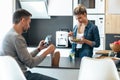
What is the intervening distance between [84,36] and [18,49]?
4.01 ft

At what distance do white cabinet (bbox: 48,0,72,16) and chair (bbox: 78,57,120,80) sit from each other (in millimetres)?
2979

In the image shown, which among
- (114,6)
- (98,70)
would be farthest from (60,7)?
(98,70)

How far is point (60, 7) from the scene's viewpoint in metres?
5.12

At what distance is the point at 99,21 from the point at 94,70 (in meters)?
2.78

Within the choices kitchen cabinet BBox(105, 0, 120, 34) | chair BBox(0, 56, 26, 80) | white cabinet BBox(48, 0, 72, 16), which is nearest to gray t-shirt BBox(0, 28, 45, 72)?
chair BBox(0, 56, 26, 80)

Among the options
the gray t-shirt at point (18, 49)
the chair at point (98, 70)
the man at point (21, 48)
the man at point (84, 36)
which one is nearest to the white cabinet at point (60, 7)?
the man at point (84, 36)

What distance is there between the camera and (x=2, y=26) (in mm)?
5195

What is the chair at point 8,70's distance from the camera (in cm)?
217

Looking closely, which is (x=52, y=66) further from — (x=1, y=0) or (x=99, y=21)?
(x=1, y=0)

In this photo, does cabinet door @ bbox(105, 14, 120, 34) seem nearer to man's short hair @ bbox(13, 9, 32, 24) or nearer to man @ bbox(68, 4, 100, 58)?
man @ bbox(68, 4, 100, 58)

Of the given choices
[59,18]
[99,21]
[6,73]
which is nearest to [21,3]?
[59,18]

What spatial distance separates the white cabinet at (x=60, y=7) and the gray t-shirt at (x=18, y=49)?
259 centimetres

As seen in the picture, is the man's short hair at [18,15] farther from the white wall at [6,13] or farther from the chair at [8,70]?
the white wall at [6,13]

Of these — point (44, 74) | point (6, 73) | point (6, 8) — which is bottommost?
point (44, 74)
